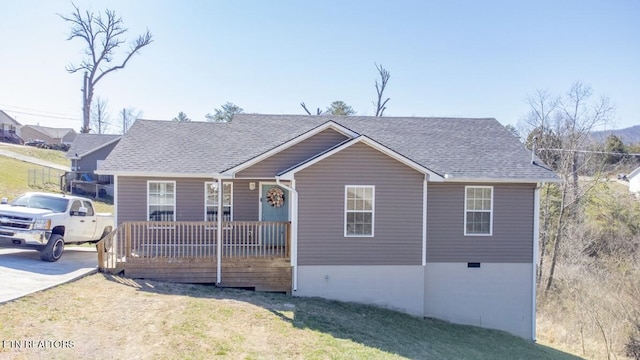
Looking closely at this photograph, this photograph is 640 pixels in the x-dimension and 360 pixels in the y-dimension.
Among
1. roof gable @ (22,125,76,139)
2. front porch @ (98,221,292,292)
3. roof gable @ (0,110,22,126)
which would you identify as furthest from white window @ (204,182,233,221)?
roof gable @ (22,125,76,139)

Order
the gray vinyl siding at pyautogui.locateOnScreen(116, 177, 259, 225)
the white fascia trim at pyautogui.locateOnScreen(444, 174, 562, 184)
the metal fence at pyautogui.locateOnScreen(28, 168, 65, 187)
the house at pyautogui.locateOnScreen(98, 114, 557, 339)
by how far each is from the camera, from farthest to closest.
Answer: the metal fence at pyautogui.locateOnScreen(28, 168, 65, 187) < the gray vinyl siding at pyautogui.locateOnScreen(116, 177, 259, 225) < the white fascia trim at pyautogui.locateOnScreen(444, 174, 562, 184) < the house at pyautogui.locateOnScreen(98, 114, 557, 339)

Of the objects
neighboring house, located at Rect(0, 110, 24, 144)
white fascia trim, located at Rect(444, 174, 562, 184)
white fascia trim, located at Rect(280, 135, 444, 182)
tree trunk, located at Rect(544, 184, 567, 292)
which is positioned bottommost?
tree trunk, located at Rect(544, 184, 567, 292)

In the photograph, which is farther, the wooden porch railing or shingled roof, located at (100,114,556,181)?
shingled roof, located at (100,114,556,181)

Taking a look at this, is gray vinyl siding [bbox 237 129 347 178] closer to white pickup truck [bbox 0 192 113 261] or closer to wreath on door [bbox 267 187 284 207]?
wreath on door [bbox 267 187 284 207]

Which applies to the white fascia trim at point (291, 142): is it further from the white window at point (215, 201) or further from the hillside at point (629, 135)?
the hillside at point (629, 135)

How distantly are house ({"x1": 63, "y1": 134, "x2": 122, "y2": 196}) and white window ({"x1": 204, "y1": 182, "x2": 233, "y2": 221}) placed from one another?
20106 mm

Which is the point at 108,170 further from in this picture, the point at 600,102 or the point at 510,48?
the point at 600,102

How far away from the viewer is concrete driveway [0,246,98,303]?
8.51 metres

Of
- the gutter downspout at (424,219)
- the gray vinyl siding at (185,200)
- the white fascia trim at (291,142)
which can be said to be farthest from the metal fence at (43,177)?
the gutter downspout at (424,219)

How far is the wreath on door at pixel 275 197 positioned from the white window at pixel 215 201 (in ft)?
3.99

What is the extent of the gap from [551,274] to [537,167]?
12.0 metres

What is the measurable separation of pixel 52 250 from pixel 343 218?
7.96 metres

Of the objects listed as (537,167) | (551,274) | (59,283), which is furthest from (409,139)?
(551,274)

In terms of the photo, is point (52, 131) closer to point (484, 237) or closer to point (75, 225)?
point (75, 225)
